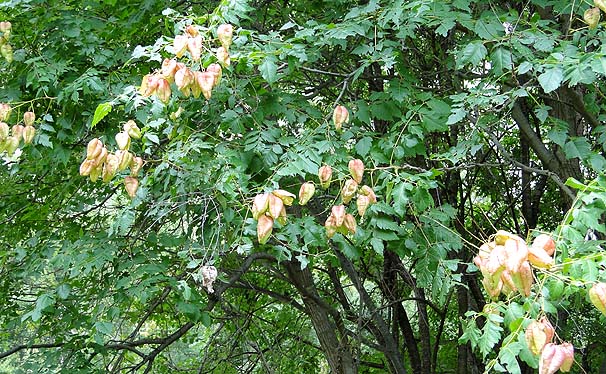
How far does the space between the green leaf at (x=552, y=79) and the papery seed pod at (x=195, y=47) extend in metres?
1.16

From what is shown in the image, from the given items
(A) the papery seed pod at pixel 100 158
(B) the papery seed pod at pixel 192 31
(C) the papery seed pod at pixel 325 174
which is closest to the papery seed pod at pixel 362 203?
(C) the papery seed pod at pixel 325 174

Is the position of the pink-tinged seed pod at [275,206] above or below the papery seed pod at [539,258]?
below

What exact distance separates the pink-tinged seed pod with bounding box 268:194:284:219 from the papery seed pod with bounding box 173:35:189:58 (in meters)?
0.56

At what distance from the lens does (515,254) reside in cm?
161

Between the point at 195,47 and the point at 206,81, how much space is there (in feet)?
0.38

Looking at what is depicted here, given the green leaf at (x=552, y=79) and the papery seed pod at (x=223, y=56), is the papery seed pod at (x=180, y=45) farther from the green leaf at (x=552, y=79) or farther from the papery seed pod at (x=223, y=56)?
the green leaf at (x=552, y=79)

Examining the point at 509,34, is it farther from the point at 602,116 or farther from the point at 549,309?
the point at 549,309

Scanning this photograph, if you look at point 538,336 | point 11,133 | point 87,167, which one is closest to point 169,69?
point 87,167

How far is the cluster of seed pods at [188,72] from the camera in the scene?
236cm

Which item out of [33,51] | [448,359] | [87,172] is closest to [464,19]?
[87,172]

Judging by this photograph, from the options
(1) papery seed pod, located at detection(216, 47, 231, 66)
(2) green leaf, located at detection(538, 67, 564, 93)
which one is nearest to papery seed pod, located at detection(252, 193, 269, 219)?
(1) papery seed pod, located at detection(216, 47, 231, 66)

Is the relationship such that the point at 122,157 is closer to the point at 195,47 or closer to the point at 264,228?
the point at 195,47

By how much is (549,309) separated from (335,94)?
2204 mm

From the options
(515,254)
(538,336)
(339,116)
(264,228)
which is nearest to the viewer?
(515,254)
